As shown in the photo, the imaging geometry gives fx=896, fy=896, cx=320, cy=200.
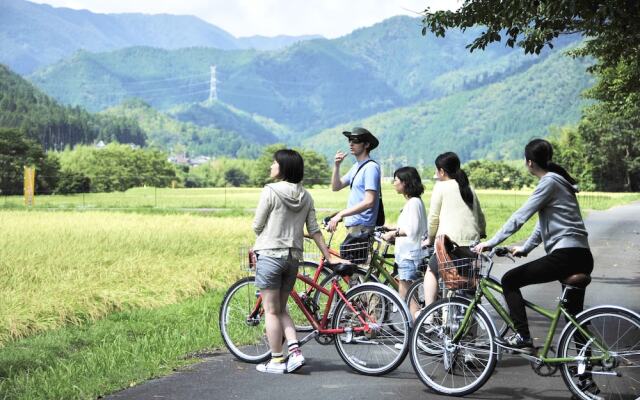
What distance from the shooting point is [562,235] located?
605cm

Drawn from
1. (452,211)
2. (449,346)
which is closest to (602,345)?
(449,346)

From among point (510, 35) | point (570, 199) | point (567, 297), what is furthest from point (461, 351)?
point (510, 35)

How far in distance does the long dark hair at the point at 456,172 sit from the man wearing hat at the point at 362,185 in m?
0.80

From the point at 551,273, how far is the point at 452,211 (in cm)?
149

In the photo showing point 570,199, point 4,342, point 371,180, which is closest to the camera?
point 570,199

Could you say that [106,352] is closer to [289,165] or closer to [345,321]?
[345,321]

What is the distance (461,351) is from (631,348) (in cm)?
122

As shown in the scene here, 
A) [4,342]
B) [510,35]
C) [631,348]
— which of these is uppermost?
[510,35]

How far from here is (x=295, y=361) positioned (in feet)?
22.7

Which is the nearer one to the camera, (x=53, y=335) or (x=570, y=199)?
(x=570, y=199)

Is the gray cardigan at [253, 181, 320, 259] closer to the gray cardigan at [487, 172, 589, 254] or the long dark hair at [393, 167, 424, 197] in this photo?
the long dark hair at [393, 167, 424, 197]

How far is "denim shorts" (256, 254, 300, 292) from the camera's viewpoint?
6.79 metres

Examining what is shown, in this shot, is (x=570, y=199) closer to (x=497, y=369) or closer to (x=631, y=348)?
(x=631, y=348)

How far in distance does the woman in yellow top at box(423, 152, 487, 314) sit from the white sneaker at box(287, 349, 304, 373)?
4.24 feet
